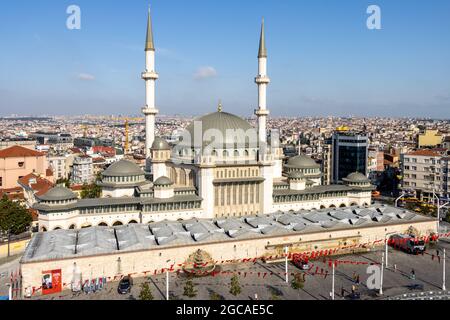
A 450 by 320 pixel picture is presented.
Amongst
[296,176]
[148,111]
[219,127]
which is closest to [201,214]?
[219,127]

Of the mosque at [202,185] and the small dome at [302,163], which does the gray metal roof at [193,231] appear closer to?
the mosque at [202,185]

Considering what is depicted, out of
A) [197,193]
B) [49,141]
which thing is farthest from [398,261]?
[49,141]

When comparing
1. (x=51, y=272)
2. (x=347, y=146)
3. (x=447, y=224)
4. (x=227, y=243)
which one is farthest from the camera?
(x=347, y=146)

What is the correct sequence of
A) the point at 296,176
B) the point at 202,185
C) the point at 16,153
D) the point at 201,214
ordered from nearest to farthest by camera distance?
the point at 202,185 < the point at 201,214 < the point at 296,176 < the point at 16,153

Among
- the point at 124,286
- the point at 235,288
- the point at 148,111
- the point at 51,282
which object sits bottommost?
the point at 124,286

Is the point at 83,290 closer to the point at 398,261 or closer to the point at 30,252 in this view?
the point at 30,252

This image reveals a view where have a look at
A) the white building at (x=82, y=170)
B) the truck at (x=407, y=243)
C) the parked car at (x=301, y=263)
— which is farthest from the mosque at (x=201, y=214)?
the white building at (x=82, y=170)

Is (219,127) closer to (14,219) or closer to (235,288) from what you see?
(235,288)
